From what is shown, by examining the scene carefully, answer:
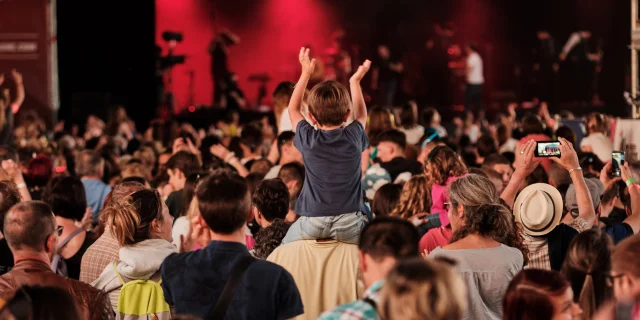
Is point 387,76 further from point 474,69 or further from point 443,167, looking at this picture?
point 443,167

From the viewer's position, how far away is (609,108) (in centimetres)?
1998

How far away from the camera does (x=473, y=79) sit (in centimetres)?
2058

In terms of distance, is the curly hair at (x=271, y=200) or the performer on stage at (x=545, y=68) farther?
the performer on stage at (x=545, y=68)

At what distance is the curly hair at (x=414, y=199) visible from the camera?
571cm

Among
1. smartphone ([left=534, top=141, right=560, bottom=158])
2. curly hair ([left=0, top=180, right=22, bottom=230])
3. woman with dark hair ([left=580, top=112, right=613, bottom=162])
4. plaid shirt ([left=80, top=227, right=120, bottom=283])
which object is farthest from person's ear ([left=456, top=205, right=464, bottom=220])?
woman with dark hair ([left=580, top=112, right=613, bottom=162])

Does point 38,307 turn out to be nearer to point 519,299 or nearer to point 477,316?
point 519,299

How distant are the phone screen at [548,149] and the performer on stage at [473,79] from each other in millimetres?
15507

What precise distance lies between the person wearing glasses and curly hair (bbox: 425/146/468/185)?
2397 millimetres

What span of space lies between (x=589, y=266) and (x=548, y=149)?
5.35 feet

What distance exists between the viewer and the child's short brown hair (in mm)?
4422

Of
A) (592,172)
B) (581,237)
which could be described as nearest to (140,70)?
(592,172)

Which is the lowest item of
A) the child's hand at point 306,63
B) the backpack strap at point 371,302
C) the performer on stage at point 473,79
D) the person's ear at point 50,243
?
the backpack strap at point 371,302

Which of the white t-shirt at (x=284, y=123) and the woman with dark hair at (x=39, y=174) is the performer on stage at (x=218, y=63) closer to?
the white t-shirt at (x=284, y=123)

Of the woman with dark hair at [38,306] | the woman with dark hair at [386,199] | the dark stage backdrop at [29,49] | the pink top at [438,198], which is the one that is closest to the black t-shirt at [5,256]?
the woman with dark hair at [386,199]
